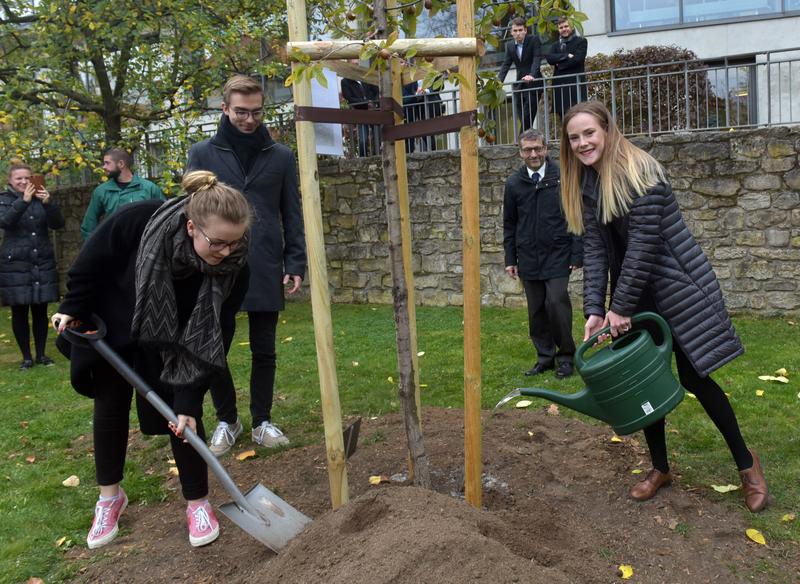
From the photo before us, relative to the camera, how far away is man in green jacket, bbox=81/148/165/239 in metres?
6.88

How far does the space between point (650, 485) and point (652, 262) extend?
1.08 metres

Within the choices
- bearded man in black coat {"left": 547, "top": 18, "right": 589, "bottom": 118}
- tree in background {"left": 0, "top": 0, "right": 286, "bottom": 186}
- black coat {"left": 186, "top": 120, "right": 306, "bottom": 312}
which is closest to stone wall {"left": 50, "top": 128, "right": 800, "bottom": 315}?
bearded man in black coat {"left": 547, "top": 18, "right": 589, "bottom": 118}

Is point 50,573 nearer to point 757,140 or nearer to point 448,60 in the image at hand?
point 448,60

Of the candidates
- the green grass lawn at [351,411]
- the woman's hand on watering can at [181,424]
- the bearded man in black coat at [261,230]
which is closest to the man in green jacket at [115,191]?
the green grass lawn at [351,411]

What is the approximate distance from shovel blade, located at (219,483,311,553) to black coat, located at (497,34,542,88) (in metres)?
7.68

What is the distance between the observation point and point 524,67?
9906 mm

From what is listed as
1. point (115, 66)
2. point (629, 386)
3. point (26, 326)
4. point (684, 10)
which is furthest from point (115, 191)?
point (684, 10)

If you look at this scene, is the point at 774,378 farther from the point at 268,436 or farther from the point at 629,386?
the point at 268,436

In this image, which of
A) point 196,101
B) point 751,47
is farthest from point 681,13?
point 196,101

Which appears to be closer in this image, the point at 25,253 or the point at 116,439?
the point at 116,439

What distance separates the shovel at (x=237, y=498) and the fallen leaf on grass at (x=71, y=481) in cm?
138

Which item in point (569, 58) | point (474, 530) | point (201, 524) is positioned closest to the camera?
point (474, 530)

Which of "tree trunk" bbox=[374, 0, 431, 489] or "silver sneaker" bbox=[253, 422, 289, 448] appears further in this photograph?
"silver sneaker" bbox=[253, 422, 289, 448]

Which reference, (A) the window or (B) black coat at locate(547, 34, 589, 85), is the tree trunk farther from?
(A) the window
